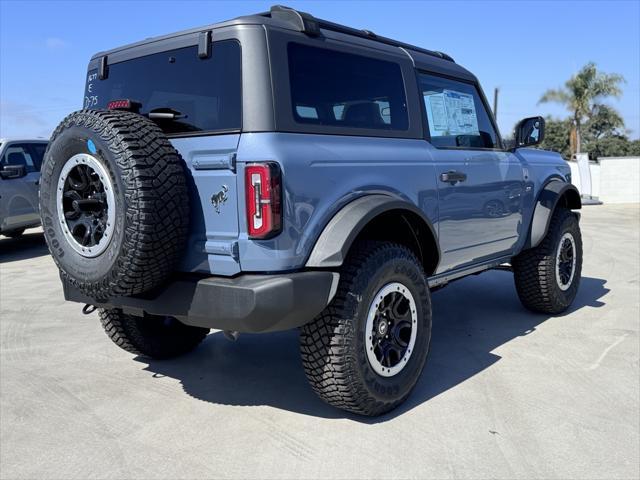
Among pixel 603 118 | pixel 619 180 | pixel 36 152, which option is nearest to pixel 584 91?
pixel 603 118

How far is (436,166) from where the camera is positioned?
144 inches

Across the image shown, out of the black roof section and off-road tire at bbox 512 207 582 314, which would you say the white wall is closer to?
off-road tire at bbox 512 207 582 314

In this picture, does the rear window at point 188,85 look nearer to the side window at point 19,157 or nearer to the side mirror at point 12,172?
the side mirror at point 12,172

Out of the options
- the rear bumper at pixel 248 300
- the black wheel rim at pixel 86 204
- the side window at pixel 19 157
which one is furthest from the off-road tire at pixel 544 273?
the side window at pixel 19 157

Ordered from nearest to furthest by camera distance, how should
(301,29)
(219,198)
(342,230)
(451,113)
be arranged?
(219,198), (342,230), (301,29), (451,113)

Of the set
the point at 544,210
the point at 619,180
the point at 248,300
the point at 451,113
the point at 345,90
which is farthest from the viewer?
the point at 619,180

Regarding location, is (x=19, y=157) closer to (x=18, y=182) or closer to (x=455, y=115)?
(x=18, y=182)

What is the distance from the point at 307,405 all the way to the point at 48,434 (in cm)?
139

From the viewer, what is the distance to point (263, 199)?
260cm

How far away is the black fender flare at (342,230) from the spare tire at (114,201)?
648mm

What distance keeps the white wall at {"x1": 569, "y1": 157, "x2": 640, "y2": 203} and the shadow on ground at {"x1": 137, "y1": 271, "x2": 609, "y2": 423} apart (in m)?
16.6

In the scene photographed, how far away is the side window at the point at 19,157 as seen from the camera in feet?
31.9

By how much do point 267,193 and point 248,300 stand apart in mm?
487

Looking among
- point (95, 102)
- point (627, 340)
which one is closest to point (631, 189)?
point (627, 340)
